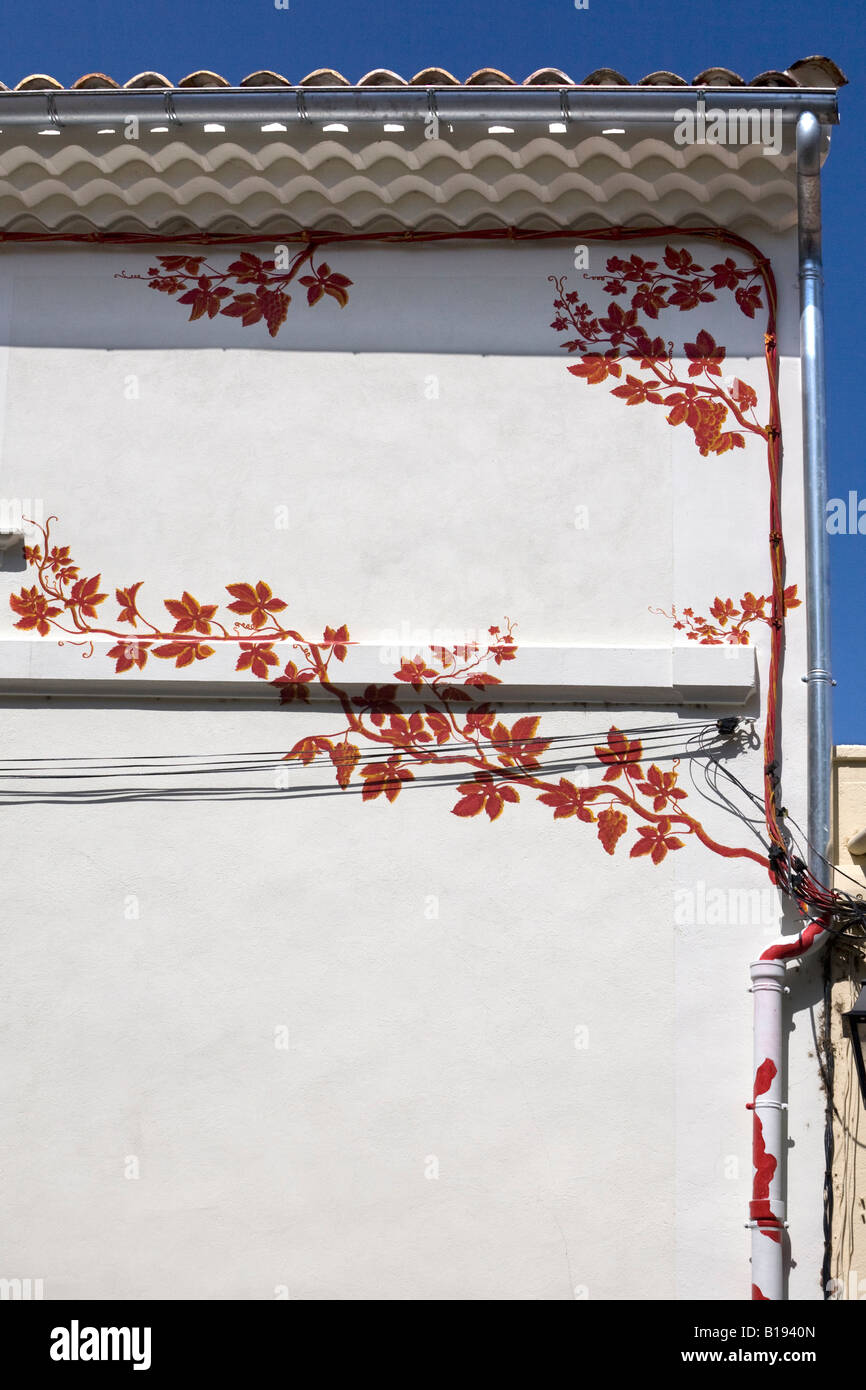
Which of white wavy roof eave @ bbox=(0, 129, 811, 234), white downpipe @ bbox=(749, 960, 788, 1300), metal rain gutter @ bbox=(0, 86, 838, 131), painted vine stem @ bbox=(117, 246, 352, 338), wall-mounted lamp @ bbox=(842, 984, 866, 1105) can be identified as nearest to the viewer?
white downpipe @ bbox=(749, 960, 788, 1300)

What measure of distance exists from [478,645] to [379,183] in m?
1.82

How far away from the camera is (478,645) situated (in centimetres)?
523

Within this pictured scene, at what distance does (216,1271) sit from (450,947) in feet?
4.13

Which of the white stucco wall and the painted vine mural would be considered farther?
the painted vine mural

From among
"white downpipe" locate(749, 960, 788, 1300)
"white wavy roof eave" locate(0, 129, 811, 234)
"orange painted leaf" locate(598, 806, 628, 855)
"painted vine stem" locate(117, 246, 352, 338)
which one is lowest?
"white downpipe" locate(749, 960, 788, 1300)

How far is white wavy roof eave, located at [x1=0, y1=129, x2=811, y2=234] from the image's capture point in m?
5.43

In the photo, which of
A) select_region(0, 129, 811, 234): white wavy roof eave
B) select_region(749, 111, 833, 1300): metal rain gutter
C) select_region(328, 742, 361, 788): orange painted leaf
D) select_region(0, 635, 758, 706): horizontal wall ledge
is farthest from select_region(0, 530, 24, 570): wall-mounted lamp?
select_region(749, 111, 833, 1300): metal rain gutter

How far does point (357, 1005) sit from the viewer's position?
4.90 meters

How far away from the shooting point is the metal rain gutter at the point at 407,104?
207 inches

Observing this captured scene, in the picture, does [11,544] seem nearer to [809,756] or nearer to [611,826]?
Result: [611,826]

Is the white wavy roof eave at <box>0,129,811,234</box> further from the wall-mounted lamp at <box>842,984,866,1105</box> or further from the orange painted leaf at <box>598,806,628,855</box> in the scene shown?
the wall-mounted lamp at <box>842,984,866,1105</box>

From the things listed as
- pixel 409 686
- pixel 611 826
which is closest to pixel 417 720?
pixel 409 686

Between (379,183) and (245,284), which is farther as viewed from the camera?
(245,284)
